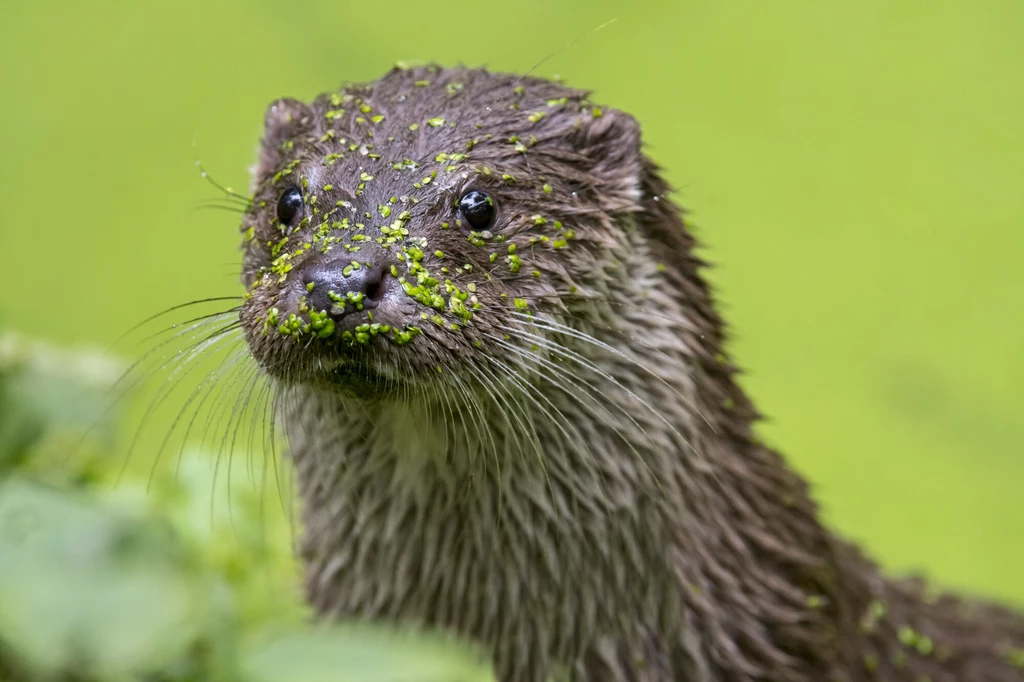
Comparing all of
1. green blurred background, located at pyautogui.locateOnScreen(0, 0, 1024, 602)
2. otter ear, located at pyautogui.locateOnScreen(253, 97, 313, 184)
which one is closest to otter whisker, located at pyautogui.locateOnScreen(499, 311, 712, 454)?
otter ear, located at pyautogui.locateOnScreen(253, 97, 313, 184)

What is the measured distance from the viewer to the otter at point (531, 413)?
1.55 m

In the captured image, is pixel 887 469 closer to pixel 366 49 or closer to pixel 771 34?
pixel 771 34

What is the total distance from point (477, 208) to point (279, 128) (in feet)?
1.37

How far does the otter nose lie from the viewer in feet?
4.45

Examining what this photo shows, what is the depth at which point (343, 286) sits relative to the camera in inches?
53.4

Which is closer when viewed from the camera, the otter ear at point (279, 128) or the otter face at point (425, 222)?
the otter face at point (425, 222)

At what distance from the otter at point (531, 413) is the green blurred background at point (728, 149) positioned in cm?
236

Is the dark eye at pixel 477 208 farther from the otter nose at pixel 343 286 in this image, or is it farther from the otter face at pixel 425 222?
the otter nose at pixel 343 286

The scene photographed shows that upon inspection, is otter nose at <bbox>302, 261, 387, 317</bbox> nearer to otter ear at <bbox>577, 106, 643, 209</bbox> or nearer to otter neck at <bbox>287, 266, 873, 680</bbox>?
otter neck at <bbox>287, 266, 873, 680</bbox>

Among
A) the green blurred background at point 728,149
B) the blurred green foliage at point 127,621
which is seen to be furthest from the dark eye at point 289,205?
the green blurred background at point 728,149

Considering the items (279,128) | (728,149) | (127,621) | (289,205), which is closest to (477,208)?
(289,205)

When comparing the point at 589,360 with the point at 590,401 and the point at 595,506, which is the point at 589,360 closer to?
the point at 590,401

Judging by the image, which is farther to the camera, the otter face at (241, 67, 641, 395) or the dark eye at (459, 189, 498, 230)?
the dark eye at (459, 189, 498, 230)

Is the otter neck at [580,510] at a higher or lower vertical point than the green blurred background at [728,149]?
lower
